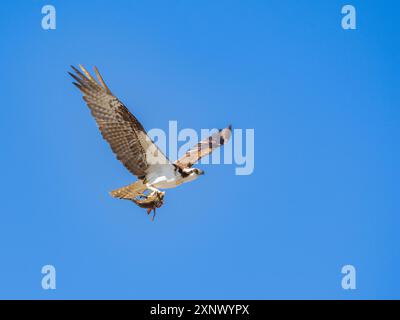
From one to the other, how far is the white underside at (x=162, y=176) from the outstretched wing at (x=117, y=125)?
0.25 metres

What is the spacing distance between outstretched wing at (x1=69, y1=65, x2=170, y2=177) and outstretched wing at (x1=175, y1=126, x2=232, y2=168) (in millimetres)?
1283

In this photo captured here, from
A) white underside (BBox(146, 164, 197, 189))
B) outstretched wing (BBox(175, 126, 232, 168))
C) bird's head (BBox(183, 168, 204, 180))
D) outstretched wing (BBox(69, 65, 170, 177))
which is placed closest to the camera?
outstretched wing (BBox(69, 65, 170, 177))

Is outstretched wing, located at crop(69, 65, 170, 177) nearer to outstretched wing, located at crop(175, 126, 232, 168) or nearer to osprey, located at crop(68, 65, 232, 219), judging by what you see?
osprey, located at crop(68, 65, 232, 219)

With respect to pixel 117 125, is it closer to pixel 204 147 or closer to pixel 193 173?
pixel 193 173

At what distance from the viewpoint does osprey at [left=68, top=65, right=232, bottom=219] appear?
12453 millimetres

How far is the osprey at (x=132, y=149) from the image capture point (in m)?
12.5

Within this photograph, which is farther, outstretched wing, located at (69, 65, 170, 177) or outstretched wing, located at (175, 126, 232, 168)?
outstretched wing, located at (175, 126, 232, 168)

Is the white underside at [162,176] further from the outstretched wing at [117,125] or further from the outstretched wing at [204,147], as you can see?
the outstretched wing at [204,147]

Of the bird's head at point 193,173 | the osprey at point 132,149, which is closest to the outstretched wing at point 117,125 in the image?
the osprey at point 132,149

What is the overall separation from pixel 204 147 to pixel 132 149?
250 centimetres

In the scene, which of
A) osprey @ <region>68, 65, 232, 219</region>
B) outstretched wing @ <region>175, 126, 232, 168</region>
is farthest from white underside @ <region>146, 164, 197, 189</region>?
outstretched wing @ <region>175, 126, 232, 168</region>

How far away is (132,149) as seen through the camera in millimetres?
12898
